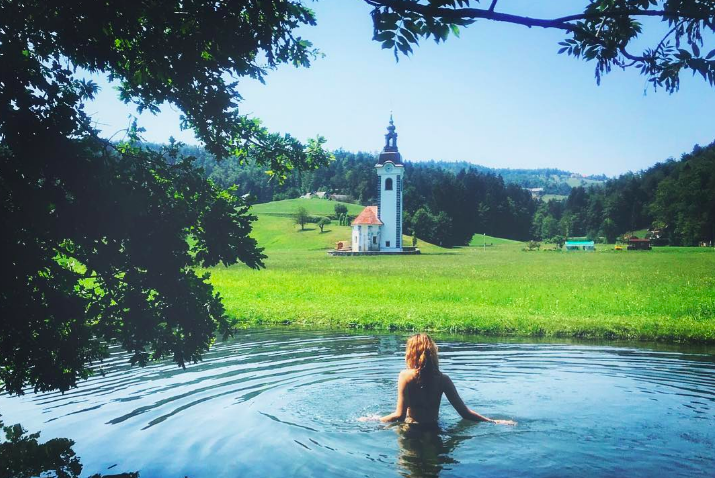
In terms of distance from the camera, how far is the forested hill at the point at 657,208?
174ft

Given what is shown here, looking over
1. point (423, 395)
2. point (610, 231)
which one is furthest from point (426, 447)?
point (610, 231)

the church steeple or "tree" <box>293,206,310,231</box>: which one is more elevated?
the church steeple

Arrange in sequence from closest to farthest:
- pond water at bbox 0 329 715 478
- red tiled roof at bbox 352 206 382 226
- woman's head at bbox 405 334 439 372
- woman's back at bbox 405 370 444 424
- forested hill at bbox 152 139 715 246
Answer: pond water at bbox 0 329 715 478 → woman's head at bbox 405 334 439 372 → woman's back at bbox 405 370 444 424 → forested hill at bbox 152 139 715 246 → red tiled roof at bbox 352 206 382 226

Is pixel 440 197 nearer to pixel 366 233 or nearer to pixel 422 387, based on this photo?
pixel 366 233

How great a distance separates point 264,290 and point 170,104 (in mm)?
23455

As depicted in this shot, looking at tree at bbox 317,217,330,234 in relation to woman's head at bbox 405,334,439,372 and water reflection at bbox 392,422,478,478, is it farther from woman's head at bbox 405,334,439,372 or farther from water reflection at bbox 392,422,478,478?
woman's head at bbox 405,334,439,372

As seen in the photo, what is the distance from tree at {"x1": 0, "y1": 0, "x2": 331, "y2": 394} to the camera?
6.49 m

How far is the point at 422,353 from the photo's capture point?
8906mm

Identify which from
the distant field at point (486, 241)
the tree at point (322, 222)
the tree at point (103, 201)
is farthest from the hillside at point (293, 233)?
the tree at point (103, 201)

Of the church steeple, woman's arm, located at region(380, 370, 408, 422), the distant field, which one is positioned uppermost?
the church steeple

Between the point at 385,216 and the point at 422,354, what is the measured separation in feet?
295

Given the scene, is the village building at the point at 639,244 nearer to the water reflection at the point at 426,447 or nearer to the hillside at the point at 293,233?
the hillside at the point at 293,233

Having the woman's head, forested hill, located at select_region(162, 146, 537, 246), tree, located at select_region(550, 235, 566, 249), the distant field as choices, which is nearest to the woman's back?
→ the woman's head

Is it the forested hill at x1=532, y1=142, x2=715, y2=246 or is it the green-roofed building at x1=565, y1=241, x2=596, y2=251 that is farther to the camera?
the green-roofed building at x1=565, y1=241, x2=596, y2=251
